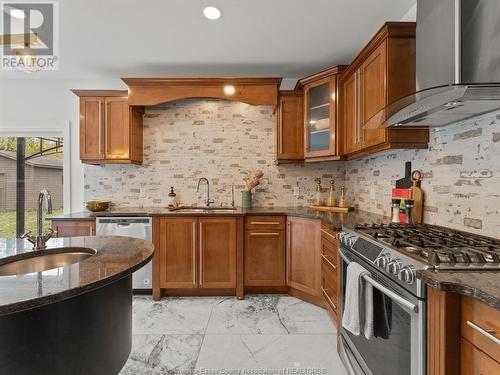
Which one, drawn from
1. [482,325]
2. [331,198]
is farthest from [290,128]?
[482,325]

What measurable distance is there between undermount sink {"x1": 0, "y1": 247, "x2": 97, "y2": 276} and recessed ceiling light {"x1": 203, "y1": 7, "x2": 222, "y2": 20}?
6.69ft

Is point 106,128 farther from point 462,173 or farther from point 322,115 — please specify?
point 462,173

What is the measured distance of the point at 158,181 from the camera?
3.72 meters

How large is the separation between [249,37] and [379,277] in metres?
2.42

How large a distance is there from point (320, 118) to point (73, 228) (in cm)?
301

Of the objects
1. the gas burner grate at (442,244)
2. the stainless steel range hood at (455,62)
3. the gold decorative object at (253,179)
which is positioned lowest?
the gas burner grate at (442,244)

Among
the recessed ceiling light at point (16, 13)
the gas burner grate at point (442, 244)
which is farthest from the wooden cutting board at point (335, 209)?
the recessed ceiling light at point (16, 13)

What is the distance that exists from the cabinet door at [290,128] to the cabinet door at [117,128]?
186cm

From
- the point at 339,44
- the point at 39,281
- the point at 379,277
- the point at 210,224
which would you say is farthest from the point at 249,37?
the point at 39,281

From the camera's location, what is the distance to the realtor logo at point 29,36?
2326 mm

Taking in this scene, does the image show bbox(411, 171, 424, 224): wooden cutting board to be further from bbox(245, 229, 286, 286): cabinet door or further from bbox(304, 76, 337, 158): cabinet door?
bbox(245, 229, 286, 286): cabinet door

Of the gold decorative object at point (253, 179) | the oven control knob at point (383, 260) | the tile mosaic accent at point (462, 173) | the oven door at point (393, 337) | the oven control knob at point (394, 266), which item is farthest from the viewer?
the gold decorative object at point (253, 179)

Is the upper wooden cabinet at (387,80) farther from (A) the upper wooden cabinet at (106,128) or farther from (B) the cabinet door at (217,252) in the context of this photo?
(A) the upper wooden cabinet at (106,128)

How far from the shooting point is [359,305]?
148 cm
